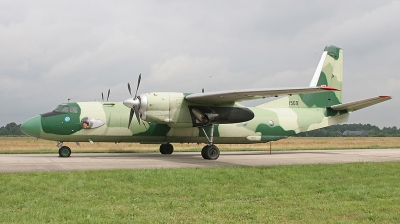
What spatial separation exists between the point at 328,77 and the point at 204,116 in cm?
1164

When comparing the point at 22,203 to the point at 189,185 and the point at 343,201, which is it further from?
the point at 343,201

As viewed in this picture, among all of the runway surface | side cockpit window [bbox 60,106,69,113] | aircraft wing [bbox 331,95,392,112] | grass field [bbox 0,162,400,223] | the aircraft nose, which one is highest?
aircraft wing [bbox 331,95,392,112]

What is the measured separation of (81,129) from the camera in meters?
22.3

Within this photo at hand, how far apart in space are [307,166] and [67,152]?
12917 millimetres

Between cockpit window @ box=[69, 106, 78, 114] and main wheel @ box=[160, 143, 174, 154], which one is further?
main wheel @ box=[160, 143, 174, 154]

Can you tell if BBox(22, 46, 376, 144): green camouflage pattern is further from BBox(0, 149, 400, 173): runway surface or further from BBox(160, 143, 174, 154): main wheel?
BBox(160, 143, 174, 154): main wheel

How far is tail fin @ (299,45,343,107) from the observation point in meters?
27.8

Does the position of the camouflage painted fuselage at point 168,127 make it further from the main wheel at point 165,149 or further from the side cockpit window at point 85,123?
the main wheel at point 165,149

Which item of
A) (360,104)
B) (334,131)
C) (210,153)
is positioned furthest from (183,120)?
(334,131)

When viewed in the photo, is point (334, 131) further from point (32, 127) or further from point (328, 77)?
point (32, 127)

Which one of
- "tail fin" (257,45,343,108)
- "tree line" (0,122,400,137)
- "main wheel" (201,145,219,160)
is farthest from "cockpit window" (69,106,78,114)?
"tree line" (0,122,400,137)

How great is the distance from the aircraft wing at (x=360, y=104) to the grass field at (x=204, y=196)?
331 inches

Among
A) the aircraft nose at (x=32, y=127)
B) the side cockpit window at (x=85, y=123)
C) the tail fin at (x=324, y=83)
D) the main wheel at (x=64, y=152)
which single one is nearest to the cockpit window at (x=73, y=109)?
the side cockpit window at (x=85, y=123)

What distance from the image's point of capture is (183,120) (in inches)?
809
